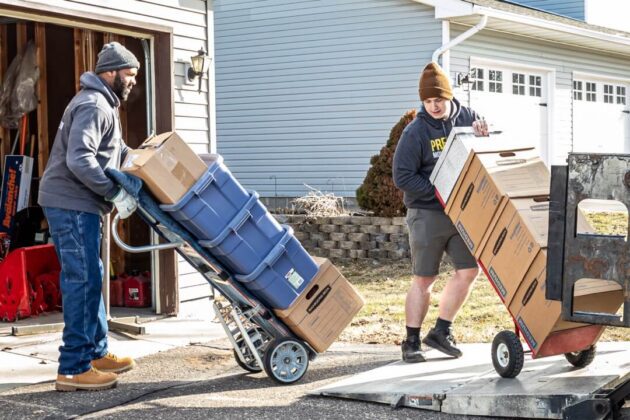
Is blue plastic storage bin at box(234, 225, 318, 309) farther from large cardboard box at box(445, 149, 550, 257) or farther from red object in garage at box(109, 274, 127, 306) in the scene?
red object in garage at box(109, 274, 127, 306)

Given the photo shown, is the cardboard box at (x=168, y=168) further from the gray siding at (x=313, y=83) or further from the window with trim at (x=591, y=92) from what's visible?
the window with trim at (x=591, y=92)

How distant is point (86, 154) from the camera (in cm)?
546

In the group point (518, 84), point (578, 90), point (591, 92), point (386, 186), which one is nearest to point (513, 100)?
point (518, 84)

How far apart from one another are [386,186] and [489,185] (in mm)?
6776

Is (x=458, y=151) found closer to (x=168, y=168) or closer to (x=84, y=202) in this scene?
(x=168, y=168)

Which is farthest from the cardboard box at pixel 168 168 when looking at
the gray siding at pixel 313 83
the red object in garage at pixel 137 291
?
the gray siding at pixel 313 83

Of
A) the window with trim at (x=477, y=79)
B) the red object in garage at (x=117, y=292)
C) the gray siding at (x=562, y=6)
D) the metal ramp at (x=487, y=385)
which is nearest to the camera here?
the metal ramp at (x=487, y=385)

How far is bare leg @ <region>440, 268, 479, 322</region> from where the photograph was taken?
20.5 ft

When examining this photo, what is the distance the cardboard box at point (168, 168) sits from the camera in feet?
17.9

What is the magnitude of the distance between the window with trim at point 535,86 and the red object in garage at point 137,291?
11273 mm

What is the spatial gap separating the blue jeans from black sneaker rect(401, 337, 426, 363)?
202cm

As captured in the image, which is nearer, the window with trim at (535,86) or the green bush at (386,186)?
the green bush at (386,186)

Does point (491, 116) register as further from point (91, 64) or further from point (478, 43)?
point (91, 64)

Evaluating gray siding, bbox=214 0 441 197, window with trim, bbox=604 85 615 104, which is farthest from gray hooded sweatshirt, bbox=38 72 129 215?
window with trim, bbox=604 85 615 104
